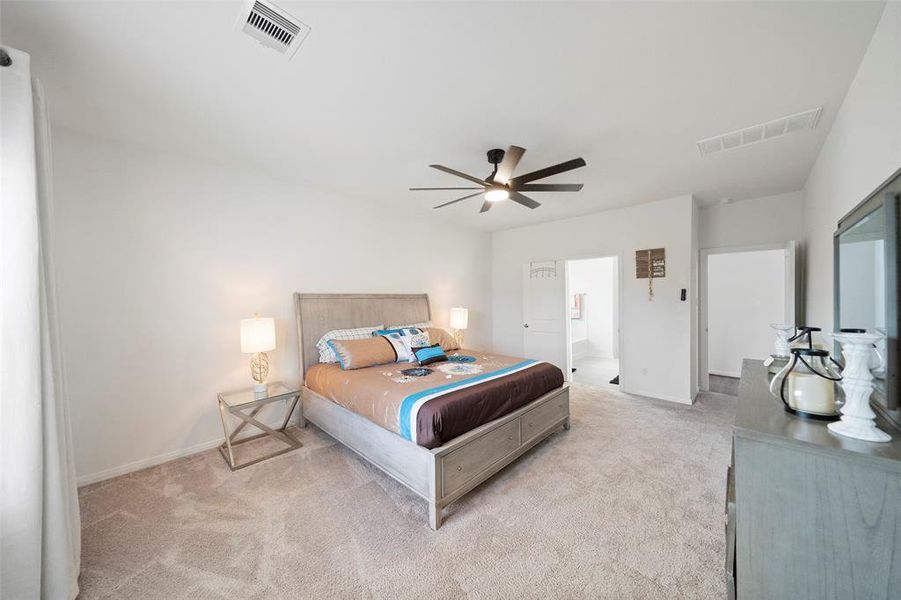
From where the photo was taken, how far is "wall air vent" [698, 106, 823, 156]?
7.41ft

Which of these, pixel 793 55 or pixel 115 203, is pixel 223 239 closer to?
pixel 115 203

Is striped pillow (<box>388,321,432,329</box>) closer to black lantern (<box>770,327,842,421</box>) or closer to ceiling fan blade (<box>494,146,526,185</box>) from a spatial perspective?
ceiling fan blade (<box>494,146,526,185</box>)

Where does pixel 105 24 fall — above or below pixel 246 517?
above

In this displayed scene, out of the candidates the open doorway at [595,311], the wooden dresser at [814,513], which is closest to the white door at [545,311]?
the open doorway at [595,311]

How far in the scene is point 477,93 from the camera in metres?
1.98

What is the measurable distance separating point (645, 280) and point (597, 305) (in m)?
3.23

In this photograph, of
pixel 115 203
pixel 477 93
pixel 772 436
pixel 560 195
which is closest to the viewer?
pixel 772 436

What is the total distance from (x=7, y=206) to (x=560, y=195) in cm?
421

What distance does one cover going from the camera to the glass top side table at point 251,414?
2668 millimetres

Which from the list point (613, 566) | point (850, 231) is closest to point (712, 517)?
point (613, 566)

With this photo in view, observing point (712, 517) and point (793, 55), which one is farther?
point (712, 517)

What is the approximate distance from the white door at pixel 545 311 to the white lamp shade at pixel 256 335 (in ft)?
13.3

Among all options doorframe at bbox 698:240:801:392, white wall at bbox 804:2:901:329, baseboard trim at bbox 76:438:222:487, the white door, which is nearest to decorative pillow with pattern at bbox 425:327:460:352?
the white door

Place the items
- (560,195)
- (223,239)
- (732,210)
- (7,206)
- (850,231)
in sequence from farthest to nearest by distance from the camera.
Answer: (732,210) → (560,195) → (223,239) → (850,231) → (7,206)
